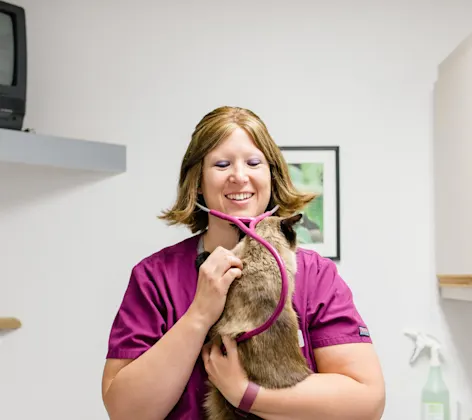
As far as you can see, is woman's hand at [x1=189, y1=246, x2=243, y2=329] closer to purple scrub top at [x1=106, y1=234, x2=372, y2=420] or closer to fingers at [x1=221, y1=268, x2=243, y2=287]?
fingers at [x1=221, y1=268, x2=243, y2=287]

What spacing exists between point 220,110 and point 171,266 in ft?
1.03

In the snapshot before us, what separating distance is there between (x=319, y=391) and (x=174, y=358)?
0.81 feet

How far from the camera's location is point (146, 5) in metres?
2.50

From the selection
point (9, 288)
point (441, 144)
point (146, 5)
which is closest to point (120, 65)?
point (146, 5)

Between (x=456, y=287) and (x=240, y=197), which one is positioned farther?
(x=456, y=287)

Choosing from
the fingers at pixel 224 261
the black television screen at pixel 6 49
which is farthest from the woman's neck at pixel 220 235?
the black television screen at pixel 6 49

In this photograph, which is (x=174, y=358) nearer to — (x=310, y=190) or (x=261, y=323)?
(x=261, y=323)

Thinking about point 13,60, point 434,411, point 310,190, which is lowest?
point 434,411

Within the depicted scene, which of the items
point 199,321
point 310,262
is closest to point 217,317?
point 199,321

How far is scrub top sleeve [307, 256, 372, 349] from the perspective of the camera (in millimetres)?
1293

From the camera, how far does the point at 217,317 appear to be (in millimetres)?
1212

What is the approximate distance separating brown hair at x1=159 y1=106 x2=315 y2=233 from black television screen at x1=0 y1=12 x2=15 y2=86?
1.07m

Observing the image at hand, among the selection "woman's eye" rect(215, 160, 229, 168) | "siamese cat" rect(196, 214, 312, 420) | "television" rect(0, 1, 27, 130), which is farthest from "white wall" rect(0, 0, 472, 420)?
"siamese cat" rect(196, 214, 312, 420)

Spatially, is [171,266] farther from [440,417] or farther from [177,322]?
[440,417]
